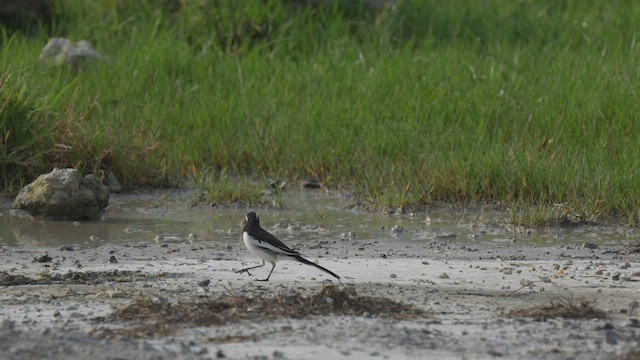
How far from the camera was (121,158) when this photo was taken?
9445mm

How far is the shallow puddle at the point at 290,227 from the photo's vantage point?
7.79m

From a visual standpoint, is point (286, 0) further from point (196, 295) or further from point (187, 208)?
point (196, 295)

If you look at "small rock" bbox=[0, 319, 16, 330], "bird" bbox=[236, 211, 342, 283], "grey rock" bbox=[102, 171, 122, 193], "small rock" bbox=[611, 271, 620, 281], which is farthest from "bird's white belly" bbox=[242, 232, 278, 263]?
"grey rock" bbox=[102, 171, 122, 193]

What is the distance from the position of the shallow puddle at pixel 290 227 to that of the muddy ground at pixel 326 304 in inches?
15.6

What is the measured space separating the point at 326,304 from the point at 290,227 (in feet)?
9.02

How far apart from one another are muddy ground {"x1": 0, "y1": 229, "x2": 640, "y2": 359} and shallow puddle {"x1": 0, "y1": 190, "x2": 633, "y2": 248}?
40 cm

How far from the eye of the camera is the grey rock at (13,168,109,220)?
8.39 meters

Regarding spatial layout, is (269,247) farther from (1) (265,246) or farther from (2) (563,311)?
(2) (563,311)

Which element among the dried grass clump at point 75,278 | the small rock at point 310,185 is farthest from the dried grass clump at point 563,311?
the small rock at point 310,185

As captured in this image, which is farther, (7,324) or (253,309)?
(253,309)

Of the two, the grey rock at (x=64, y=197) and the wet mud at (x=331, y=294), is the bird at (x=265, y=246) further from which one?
the grey rock at (x=64, y=197)

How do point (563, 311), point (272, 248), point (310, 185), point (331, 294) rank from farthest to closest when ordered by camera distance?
point (310, 185)
point (272, 248)
point (331, 294)
point (563, 311)

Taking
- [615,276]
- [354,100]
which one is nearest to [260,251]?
[615,276]

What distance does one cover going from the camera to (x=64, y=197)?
8.36m
